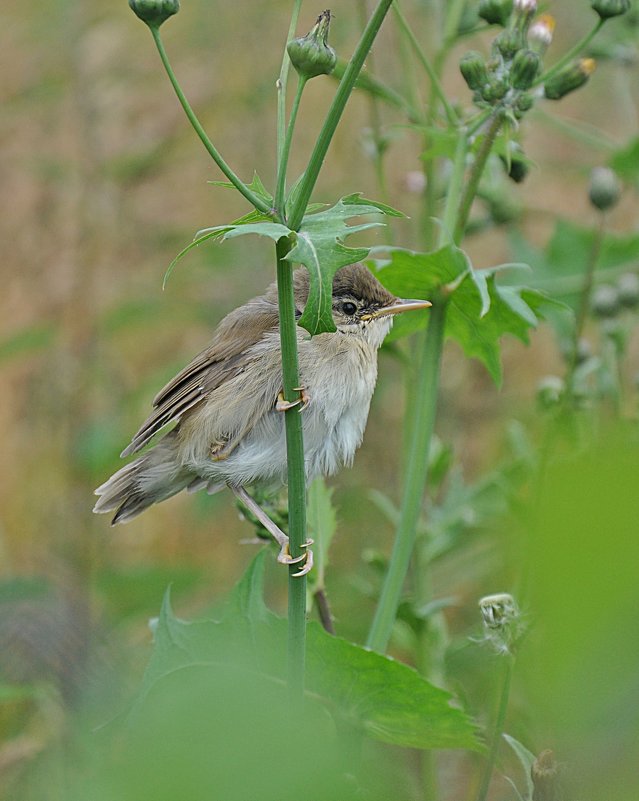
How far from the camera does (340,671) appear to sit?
199cm

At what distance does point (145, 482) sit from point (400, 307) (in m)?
0.98

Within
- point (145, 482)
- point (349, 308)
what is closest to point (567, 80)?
point (349, 308)

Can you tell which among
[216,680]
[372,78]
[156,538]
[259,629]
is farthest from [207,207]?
[216,680]

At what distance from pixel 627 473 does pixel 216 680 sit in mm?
320

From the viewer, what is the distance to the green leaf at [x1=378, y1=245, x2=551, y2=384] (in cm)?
212

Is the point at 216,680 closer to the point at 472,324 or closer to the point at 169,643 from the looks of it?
the point at 169,643

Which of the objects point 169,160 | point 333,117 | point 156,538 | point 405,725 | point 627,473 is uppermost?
point 333,117

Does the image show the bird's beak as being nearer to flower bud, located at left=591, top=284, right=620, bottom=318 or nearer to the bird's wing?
the bird's wing

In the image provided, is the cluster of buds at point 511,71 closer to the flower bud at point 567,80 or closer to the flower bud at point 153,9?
the flower bud at point 567,80

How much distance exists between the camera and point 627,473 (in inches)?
19.2

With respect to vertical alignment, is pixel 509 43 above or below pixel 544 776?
above

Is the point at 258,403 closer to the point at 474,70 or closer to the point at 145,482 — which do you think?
the point at 145,482

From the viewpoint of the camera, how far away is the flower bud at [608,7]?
243 centimetres

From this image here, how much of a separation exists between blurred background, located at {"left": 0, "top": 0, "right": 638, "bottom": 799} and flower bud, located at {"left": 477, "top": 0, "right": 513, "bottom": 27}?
743mm
